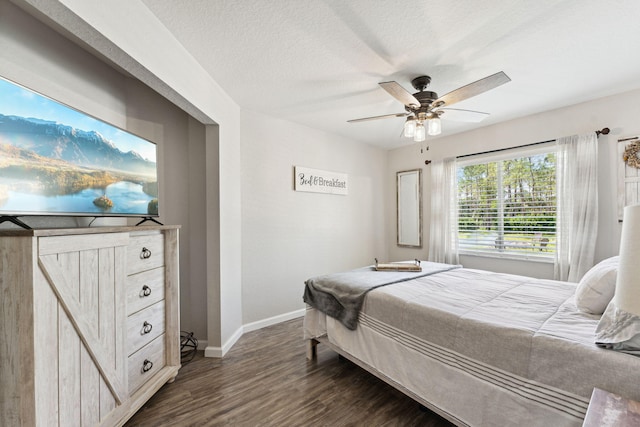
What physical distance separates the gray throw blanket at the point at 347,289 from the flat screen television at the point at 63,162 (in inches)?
60.4

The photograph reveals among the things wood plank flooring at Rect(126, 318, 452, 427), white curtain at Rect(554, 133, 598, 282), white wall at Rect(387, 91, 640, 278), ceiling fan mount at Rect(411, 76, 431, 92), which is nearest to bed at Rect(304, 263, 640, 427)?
wood plank flooring at Rect(126, 318, 452, 427)

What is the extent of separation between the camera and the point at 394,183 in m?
4.61

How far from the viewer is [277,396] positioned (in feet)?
6.26

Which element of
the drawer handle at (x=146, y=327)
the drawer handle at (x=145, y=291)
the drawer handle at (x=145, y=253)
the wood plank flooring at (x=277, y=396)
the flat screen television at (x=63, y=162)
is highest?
the flat screen television at (x=63, y=162)

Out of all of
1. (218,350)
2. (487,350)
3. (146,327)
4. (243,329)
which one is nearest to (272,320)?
(243,329)

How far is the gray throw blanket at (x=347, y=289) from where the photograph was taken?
2008mm

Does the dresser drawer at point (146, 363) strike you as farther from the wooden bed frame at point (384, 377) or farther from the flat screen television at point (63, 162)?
the wooden bed frame at point (384, 377)

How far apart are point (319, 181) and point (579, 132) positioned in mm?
2981

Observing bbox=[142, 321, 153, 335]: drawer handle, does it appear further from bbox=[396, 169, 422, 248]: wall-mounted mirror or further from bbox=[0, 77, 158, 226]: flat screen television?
bbox=[396, 169, 422, 248]: wall-mounted mirror

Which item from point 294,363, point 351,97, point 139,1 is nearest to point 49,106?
point 139,1

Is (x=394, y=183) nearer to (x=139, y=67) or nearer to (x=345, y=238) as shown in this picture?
(x=345, y=238)

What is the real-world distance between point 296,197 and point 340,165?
3.20ft

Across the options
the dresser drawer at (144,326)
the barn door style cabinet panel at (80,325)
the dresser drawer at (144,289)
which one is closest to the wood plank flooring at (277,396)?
the barn door style cabinet panel at (80,325)

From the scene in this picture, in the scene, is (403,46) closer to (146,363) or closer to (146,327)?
(146,327)
